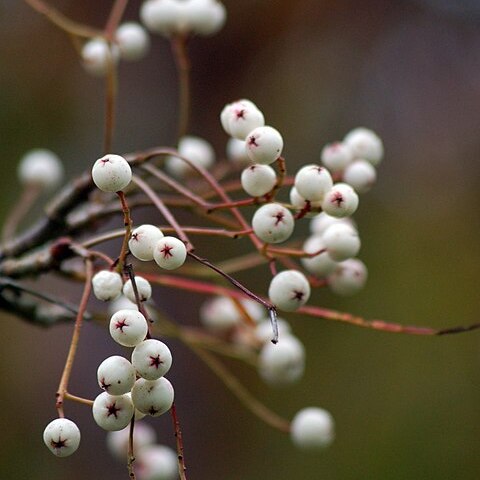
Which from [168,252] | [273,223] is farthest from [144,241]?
[273,223]

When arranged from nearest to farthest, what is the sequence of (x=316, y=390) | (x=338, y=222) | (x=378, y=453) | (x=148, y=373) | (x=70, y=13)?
(x=148, y=373)
(x=338, y=222)
(x=378, y=453)
(x=316, y=390)
(x=70, y=13)

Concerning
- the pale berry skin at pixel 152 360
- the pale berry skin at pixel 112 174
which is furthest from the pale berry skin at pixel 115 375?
the pale berry skin at pixel 112 174

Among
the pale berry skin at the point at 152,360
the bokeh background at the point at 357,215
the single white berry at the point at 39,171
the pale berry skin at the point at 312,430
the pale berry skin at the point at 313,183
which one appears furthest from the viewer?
the bokeh background at the point at 357,215

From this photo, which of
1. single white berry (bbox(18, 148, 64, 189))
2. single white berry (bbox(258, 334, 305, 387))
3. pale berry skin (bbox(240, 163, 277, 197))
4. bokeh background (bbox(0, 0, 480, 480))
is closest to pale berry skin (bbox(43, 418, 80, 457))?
pale berry skin (bbox(240, 163, 277, 197))

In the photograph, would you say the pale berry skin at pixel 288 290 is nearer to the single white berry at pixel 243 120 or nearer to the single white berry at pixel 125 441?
the single white berry at pixel 243 120

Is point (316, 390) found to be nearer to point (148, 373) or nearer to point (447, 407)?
point (447, 407)

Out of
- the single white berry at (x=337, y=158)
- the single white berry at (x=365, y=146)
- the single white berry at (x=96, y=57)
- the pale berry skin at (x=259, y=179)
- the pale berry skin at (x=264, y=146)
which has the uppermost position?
the single white berry at (x=96, y=57)

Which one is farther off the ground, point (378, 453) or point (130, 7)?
point (130, 7)

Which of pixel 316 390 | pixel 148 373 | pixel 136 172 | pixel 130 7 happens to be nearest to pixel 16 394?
pixel 316 390
